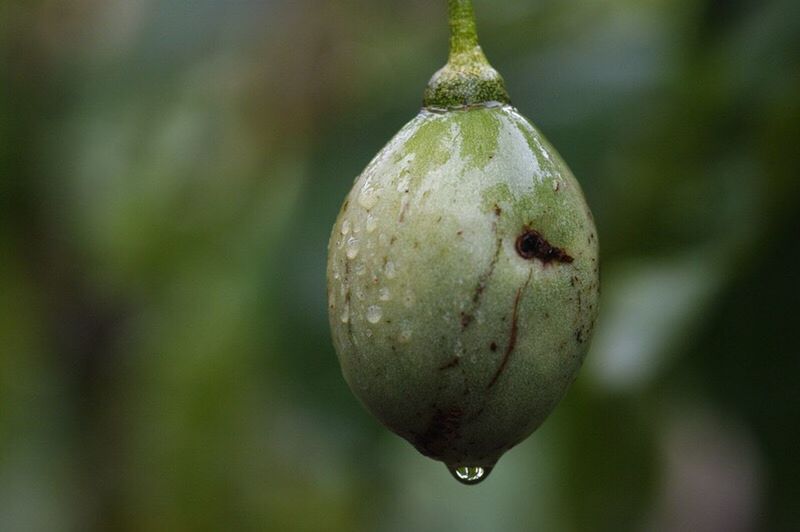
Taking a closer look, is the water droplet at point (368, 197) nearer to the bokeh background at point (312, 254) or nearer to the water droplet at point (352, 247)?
the water droplet at point (352, 247)

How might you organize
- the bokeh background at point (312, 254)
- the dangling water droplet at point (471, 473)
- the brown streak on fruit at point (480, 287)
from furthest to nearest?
the bokeh background at point (312, 254) < the dangling water droplet at point (471, 473) < the brown streak on fruit at point (480, 287)

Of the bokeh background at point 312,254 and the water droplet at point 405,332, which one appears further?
the bokeh background at point 312,254

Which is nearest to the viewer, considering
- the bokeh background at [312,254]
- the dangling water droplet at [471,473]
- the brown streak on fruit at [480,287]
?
the brown streak on fruit at [480,287]

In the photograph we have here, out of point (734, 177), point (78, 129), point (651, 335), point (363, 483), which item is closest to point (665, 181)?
point (734, 177)

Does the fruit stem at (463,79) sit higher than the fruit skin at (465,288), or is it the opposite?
the fruit stem at (463,79)

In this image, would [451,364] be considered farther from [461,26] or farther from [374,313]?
[461,26]

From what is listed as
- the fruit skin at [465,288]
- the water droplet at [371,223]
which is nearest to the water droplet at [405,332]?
the fruit skin at [465,288]

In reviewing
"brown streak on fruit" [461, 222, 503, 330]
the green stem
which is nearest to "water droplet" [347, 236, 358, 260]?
"brown streak on fruit" [461, 222, 503, 330]
